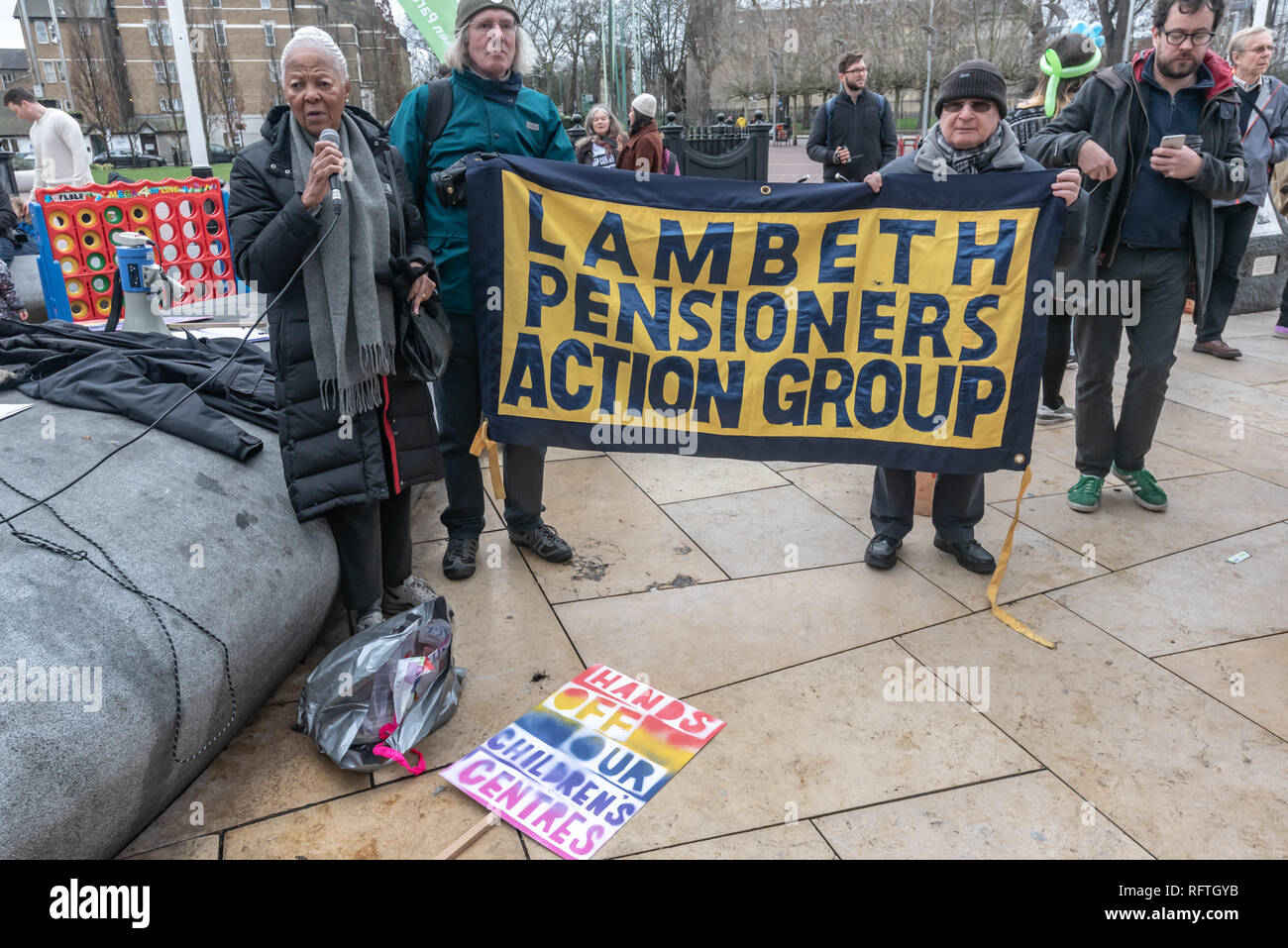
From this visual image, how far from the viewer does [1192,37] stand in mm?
3609

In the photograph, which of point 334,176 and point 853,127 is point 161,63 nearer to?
point 853,127

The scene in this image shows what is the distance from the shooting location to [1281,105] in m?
6.25

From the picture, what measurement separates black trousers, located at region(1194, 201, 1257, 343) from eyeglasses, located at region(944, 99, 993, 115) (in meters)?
3.55

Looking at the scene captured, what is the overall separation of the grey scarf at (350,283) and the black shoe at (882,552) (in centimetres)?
210

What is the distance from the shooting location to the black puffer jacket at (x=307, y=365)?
266 cm

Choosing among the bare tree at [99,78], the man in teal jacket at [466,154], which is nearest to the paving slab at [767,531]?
the man in teal jacket at [466,154]

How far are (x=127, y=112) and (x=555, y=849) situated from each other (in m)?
58.9

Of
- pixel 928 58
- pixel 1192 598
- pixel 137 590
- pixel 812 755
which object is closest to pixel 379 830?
pixel 137 590

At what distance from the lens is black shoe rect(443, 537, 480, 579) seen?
3668 mm

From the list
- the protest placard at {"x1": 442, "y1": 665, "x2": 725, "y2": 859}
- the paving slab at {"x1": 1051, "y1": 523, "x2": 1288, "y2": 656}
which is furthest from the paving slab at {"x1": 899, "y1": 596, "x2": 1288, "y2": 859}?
the protest placard at {"x1": 442, "y1": 665, "x2": 725, "y2": 859}

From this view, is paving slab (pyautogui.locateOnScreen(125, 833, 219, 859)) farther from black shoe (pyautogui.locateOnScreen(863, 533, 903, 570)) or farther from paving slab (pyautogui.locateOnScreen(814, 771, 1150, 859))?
black shoe (pyautogui.locateOnScreen(863, 533, 903, 570))

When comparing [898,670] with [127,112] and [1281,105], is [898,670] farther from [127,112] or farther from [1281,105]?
[127,112]

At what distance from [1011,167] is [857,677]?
1.99 metres
